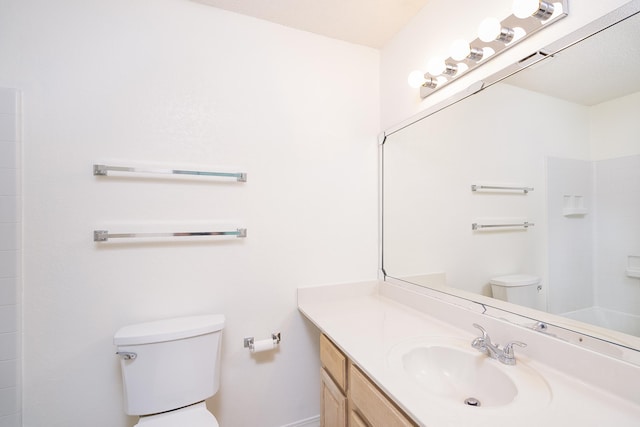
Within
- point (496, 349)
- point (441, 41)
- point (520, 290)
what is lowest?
point (496, 349)

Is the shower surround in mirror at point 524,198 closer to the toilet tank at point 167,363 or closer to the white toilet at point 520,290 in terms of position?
the white toilet at point 520,290

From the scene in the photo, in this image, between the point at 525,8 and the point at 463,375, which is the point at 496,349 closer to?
the point at 463,375

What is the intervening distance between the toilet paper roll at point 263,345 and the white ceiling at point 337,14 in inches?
70.0

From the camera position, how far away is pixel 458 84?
1.30 m

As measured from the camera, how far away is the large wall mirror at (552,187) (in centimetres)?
80

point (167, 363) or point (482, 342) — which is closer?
point (482, 342)

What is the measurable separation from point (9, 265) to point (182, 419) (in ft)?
3.15

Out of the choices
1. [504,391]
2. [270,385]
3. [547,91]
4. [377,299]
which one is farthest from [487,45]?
[270,385]

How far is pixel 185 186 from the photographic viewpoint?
1.41 meters

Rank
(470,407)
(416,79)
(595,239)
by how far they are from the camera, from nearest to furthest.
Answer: (470,407), (595,239), (416,79)

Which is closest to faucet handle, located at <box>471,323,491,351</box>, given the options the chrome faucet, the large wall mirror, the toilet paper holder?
the chrome faucet

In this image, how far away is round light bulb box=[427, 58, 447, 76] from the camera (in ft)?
4.33

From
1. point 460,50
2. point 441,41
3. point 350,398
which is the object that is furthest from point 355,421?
point 441,41

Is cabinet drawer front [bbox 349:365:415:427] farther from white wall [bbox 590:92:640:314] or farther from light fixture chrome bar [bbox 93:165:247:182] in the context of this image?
light fixture chrome bar [bbox 93:165:247:182]
